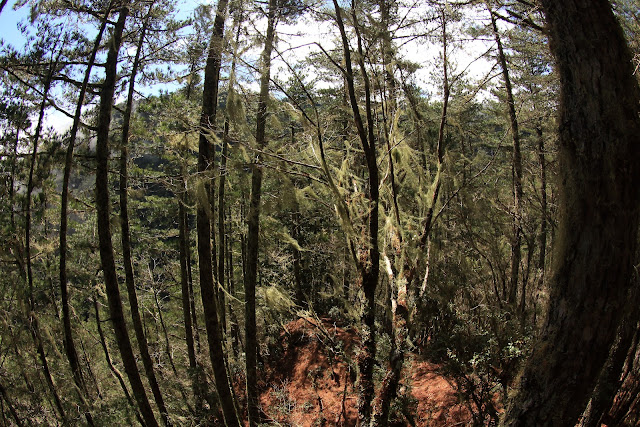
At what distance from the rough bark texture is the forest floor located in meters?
2.66

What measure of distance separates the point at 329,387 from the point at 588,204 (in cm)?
1125

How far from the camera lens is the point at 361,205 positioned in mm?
5293

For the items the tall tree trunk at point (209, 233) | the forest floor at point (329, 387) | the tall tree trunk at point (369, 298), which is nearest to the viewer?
the tall tree trunk at point (369, 298)

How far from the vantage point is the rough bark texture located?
2393 millimetres

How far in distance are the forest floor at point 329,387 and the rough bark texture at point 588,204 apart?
2.66 meters

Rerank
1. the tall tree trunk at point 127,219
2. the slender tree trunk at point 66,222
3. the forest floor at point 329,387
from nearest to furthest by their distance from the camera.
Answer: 1. the forest floor at point 329,387
2. the slender tree trunk at point 66,222
3. the tall tree trunk at point 127,219

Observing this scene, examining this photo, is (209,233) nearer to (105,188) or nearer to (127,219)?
(105,188)

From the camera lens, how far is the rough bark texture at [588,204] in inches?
94.2

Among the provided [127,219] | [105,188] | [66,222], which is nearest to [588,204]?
[105,188]

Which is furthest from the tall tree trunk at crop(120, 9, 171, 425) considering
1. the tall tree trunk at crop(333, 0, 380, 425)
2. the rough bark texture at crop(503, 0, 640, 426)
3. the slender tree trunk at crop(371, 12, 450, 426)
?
the rough bark texture at crop(503, 0, 640, 426)

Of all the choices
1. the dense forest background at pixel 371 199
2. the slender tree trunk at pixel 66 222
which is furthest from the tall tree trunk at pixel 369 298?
the slender tree trunk at pixel 66 222

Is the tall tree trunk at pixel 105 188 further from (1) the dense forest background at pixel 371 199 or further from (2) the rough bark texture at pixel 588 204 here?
(2) the rough bark texture at pixel 588 204

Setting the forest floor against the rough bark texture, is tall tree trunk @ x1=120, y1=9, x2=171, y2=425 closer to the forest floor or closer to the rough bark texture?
the forest floor

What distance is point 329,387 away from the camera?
12.3 m
